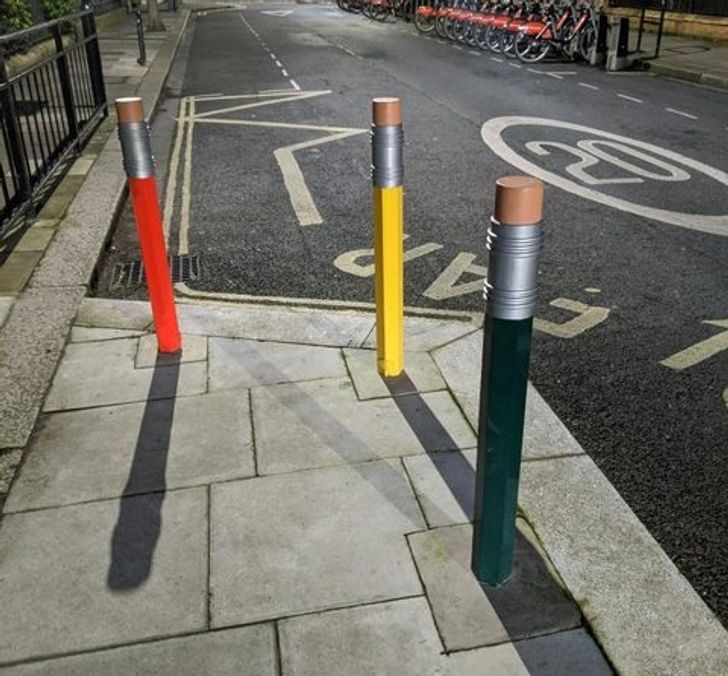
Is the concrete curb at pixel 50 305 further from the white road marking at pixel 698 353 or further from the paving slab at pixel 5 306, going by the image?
the white road marking at pixel 698 353

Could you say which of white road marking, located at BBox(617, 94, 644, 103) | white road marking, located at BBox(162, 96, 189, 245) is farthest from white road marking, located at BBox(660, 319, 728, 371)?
white road marking, located at BBox(617, 94, 644, 103)

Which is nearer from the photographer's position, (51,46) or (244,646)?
(244,646)

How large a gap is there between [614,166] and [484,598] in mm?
6415

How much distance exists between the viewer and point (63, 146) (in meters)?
7.33

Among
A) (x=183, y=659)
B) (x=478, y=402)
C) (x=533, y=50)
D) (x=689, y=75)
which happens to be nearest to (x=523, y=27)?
(x=533, y=50)

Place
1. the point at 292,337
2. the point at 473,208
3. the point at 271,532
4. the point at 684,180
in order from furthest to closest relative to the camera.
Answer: the point at 684,180, the point at 473,208, the point at 292,337, the point at 271,532

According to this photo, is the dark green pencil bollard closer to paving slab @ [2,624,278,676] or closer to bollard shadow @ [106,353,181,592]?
paving slab @ [2,624,278,676]

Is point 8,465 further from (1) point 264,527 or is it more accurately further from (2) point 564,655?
(2) point 564,655

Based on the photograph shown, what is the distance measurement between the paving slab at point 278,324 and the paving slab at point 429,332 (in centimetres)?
16

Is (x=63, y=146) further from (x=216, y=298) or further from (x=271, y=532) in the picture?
(x=271, y=532)

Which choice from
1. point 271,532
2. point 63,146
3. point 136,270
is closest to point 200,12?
point 63,146

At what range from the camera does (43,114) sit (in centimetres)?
675

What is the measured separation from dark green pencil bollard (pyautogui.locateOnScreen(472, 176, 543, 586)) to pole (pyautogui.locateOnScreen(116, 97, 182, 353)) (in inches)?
84.6

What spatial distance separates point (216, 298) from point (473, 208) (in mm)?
2742
